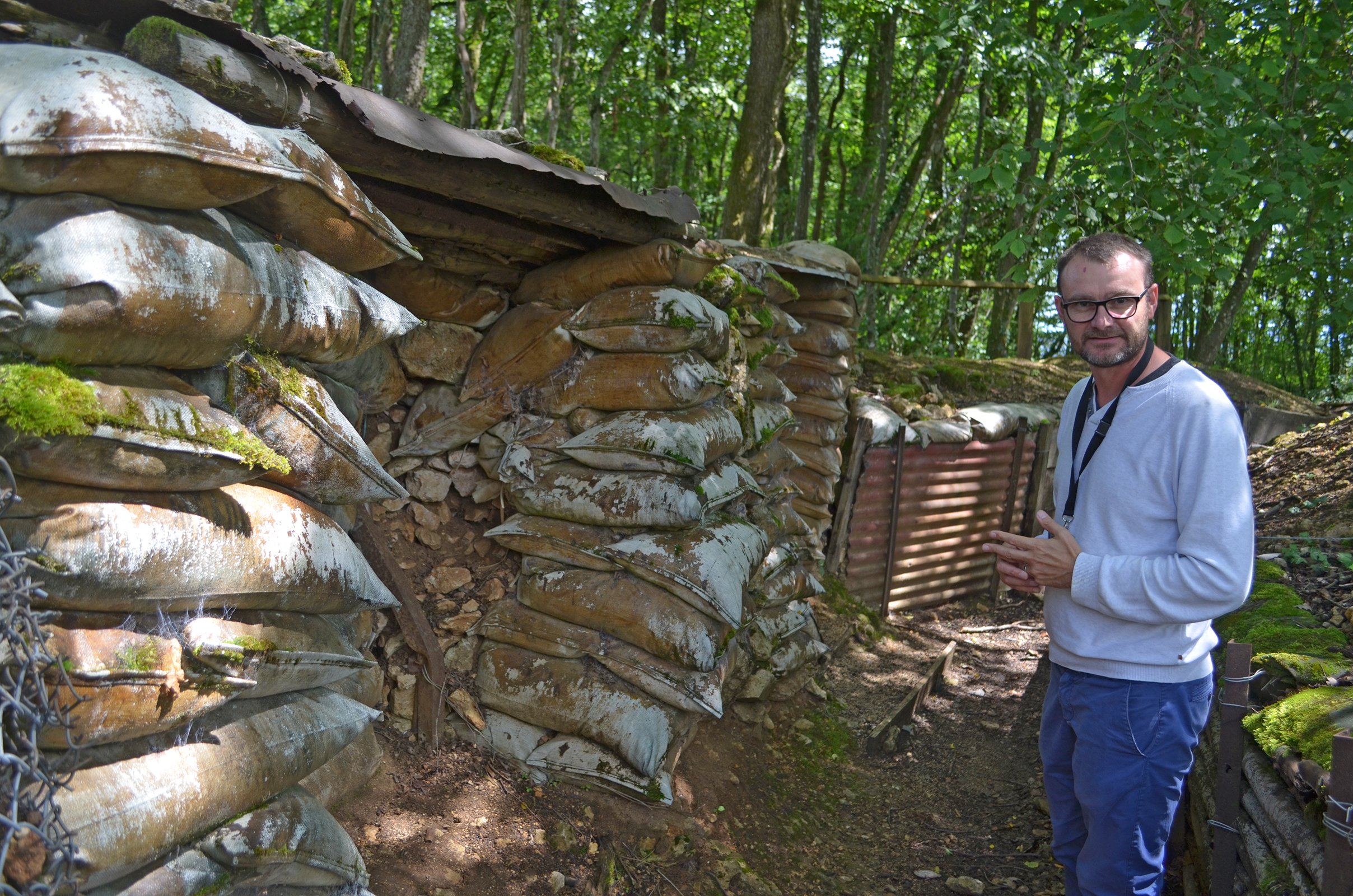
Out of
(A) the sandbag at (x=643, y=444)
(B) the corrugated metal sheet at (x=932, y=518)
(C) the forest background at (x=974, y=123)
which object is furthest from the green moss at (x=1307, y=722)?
(B) the corrugated metal sheet at (x=932, y=518)

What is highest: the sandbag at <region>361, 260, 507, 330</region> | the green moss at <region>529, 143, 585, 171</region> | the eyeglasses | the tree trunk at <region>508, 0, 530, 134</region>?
the tree trunk at <region>508, 0, 530, 134</region>

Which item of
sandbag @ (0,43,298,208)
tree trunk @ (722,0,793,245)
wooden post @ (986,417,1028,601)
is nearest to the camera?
sandbag @ (0,43,298,208)

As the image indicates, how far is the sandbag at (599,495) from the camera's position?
3488 mm

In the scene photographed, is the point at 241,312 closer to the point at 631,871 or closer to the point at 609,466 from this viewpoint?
the point at 609,466

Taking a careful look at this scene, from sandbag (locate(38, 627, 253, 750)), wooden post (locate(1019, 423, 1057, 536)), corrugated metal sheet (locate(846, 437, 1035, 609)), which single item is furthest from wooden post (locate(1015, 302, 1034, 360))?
sandbag (locate(38, 627, 253, 750))

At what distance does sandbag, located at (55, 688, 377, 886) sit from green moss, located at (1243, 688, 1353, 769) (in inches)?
98.3

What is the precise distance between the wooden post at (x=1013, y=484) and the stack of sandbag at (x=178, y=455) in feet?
21.4

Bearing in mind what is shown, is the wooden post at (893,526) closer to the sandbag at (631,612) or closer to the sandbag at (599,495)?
the sandbag at (599,495)

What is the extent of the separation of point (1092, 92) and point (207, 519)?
515cm

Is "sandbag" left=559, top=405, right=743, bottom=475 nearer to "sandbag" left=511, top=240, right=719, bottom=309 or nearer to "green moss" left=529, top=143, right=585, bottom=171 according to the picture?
"sandbag" left=511, top=240, right=719, bottom=309

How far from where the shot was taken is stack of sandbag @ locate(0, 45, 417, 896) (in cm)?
162

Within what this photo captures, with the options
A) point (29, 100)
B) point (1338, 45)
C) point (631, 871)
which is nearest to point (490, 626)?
point (631, 871)

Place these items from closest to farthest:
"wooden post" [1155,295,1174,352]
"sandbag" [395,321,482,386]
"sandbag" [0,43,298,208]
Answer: "sandbag" [0,43,298,208]
"sandbag" [395,321,482,386]
"wooden post" [1155,295,1174,352]

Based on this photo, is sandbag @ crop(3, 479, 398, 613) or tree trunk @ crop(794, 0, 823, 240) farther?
tree trunk @ crop(794, 0, 823, 240)
